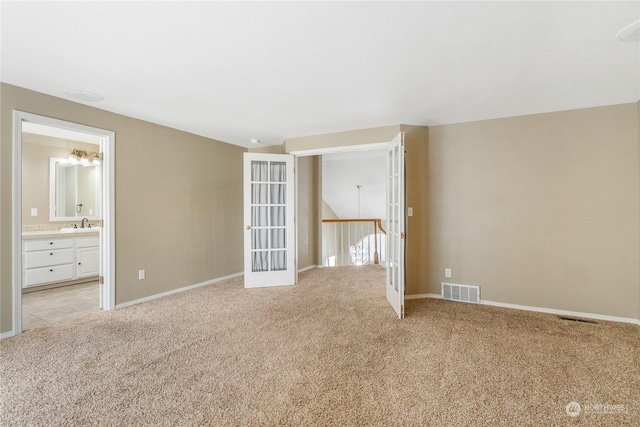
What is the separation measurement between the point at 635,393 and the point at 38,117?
17.7ft

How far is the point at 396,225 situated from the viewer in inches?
135

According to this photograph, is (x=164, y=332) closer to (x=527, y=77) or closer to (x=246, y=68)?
(x=246, y=68)

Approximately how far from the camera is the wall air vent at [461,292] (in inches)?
145

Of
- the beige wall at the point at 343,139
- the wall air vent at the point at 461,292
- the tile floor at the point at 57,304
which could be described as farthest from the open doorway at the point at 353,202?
the tile floor at the point at 57,304

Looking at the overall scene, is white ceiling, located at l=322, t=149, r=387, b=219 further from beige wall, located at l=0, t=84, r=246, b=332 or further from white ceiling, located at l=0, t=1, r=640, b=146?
white ceiling, located at l=0, t=1, r=640, b=146

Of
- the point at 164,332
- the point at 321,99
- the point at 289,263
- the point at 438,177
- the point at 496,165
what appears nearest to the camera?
the point at 164,332

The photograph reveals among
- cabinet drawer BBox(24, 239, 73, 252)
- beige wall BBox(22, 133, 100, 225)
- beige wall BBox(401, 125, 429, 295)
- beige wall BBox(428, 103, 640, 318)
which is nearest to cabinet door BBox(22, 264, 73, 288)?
cabinet drawer BBox(24, 239, 73, 252)

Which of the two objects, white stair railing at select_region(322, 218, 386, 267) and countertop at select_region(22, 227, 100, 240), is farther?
white stair railing at select_region(322, 218, 386, 267)

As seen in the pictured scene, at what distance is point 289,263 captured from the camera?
460 cm

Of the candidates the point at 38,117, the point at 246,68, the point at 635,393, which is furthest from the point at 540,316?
the point at 38,117

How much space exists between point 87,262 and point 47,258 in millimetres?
530

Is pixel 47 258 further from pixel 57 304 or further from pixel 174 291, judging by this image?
pixel 174 291

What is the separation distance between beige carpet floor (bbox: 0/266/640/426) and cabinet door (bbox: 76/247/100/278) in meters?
1.97

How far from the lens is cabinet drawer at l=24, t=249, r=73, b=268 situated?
4137 millimetres
